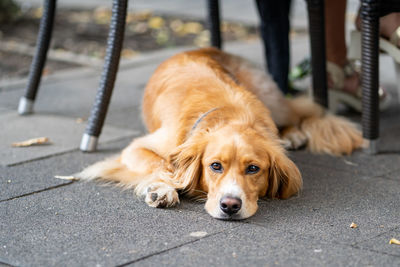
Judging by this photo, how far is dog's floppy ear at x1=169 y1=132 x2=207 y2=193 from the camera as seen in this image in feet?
10.1

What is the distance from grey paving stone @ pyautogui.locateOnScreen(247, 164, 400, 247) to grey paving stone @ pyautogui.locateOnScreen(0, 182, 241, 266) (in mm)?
285

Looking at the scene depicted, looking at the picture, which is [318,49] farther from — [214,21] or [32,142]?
[32,142]

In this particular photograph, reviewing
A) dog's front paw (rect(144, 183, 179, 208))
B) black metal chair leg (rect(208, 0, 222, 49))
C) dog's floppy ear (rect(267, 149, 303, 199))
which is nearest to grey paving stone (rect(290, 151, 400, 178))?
dog's floppy ear (rect(267, 149, 303, 199))

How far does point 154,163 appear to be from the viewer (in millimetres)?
3350

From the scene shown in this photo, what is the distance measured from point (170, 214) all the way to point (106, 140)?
144cm

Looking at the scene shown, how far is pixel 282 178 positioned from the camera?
3127mm

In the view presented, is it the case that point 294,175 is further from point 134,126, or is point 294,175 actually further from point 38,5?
point 38,5

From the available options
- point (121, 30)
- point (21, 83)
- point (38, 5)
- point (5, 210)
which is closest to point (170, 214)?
A: point (5, 210)

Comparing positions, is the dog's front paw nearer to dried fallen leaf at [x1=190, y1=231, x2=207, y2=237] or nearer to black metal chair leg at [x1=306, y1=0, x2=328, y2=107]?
dried fallen leaf at [x1=190, y1=231, x2=207, y2=237]

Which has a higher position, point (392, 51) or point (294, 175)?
point (392, 51)


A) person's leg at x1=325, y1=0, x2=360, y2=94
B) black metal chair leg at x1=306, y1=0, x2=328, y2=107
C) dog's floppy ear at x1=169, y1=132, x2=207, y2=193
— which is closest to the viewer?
dog's floppy ear at x1=169, y1=132, x2=207, y2=193

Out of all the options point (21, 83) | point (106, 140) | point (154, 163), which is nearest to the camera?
point (154, 163)

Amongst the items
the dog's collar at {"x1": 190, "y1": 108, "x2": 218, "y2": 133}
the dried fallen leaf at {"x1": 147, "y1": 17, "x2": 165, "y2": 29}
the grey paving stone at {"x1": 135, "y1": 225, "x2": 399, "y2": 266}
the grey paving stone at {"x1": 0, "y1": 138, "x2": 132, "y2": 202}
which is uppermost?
the dog's collar at {"x1": 190, "y1": 108, "x2": 218, "y2": 133}

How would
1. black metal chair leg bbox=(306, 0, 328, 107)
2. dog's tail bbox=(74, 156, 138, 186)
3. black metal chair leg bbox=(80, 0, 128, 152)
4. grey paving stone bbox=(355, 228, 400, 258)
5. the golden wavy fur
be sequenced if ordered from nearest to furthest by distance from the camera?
grey paving stone bbox=(355, 228, 400, 258) → the golden wavy fur → dog's tail bbox=(74, 156, 138, 186) → black metal chair leg bbox=(80, 0, 128, 152) → black metal chair leg bbox=(306, 0, 328, 107)
